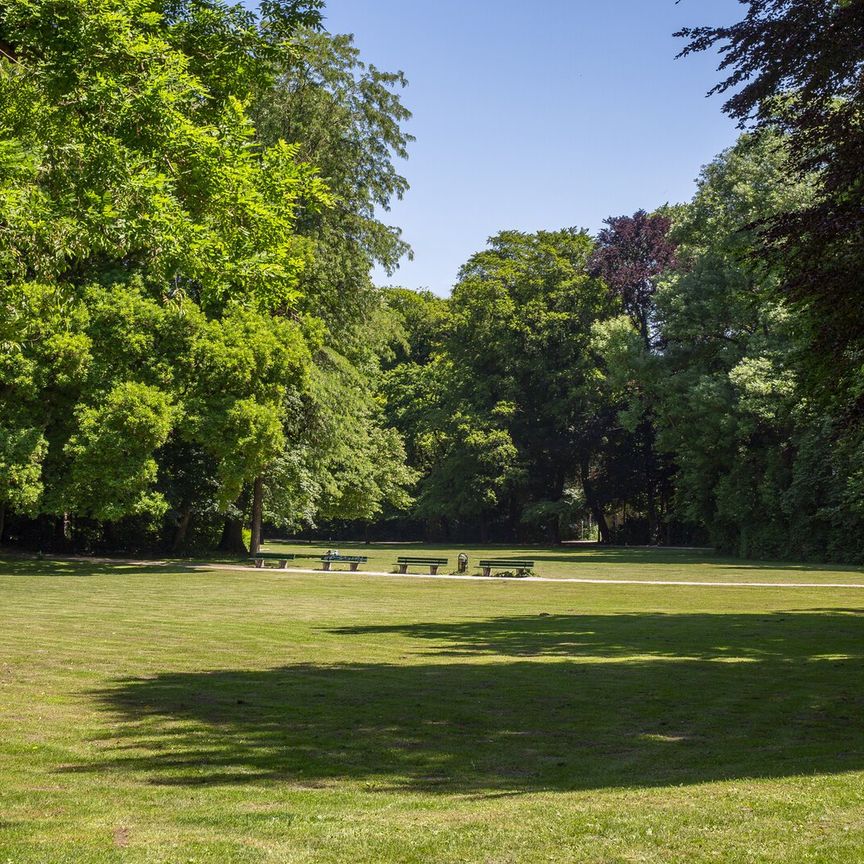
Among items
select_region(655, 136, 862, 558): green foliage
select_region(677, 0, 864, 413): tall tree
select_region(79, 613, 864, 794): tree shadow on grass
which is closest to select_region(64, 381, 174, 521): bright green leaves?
select_region(79, 613, 864, 794): tree shadow on grass

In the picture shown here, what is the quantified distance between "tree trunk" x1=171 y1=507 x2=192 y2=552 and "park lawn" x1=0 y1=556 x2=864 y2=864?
23.0 metres

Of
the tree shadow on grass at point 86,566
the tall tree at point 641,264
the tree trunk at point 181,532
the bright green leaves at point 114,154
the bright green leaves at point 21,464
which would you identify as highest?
the tall tree at point 641,264

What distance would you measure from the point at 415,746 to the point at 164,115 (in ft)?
26.2

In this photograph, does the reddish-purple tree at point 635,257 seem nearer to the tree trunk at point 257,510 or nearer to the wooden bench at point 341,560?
the tree trunk at point 257,510

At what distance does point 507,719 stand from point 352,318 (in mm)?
35237

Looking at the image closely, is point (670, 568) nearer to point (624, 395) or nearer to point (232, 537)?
point (232, 537)

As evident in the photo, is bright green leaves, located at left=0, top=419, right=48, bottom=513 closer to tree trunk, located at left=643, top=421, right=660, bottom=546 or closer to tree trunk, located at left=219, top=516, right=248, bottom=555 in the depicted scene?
tree trunk, located at left=219, top=516, right=248, bottom=555

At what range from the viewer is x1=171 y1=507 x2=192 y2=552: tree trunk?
45000mm

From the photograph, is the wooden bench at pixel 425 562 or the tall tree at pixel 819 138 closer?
the tall tree at pixel 819 138

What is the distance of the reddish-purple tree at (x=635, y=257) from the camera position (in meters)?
72.0

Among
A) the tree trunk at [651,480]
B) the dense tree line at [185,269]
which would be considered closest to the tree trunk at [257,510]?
the dense tree line at [185,269]

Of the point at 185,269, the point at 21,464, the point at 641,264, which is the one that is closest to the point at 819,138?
the point at 185,269

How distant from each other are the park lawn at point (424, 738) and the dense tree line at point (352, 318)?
15.9 feet

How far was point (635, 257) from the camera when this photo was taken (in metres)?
73.2
